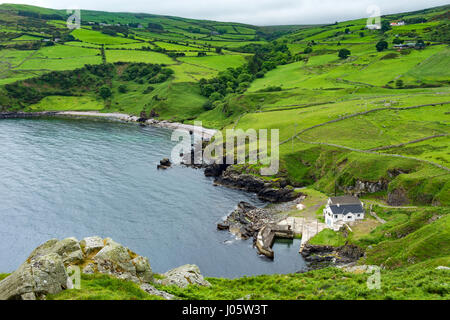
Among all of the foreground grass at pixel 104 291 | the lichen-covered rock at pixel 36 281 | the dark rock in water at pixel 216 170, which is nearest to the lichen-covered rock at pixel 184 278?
the foreground grass at pixel 104 291

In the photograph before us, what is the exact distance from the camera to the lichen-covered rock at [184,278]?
1547 inches

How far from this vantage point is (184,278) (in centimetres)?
4012

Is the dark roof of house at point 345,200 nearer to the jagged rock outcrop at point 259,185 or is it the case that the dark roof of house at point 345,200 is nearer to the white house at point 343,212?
the white house at point 343,212

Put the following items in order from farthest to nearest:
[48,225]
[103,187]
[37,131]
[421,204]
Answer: [37,131] → [103,187] → [48,225] → [421,204]

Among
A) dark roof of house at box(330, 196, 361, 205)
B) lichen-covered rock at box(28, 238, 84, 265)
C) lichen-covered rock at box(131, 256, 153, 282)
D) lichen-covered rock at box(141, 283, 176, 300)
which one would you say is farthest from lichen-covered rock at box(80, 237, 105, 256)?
dark roof of house at box(330, 196, 361, 205)

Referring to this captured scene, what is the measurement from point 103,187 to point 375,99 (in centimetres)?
10376

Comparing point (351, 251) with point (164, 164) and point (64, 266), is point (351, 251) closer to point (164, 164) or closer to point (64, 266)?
point (64, 266)

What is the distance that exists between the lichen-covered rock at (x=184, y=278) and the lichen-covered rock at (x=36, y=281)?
12.5 metres

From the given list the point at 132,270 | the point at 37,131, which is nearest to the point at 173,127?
the point at 37,131

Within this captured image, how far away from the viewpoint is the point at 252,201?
3932 inches

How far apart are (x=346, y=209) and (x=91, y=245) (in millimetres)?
54589

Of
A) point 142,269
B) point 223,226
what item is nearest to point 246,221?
point 223,226

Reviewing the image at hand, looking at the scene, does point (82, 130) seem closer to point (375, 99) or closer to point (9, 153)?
point (9, 153)
